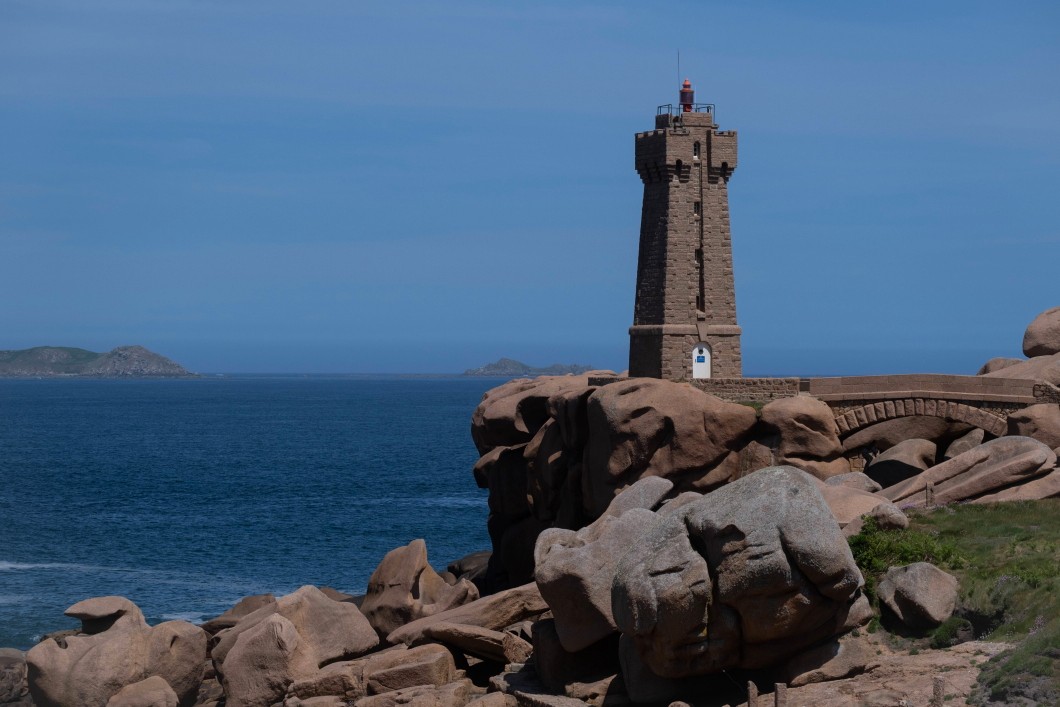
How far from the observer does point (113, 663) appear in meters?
38.0

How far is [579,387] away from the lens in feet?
178

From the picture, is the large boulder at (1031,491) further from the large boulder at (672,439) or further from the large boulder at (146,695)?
the large boulder at (146,695)

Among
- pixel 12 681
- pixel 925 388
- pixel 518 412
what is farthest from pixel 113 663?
pixel 925 388

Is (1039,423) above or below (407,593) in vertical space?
above

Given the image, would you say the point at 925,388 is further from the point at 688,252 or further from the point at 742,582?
the point at 742,582

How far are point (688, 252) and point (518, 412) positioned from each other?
9880 mm

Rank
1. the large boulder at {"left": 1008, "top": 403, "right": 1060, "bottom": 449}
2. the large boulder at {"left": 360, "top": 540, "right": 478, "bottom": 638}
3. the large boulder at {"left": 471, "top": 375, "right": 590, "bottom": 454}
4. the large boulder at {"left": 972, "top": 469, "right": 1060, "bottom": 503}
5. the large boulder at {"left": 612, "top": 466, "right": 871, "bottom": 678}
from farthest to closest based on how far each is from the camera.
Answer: the large boulder at {"left": 471, "top": 375, "right": 590, "bottom": 454}, the large boulder at {"left": 360, "top": 540, "right": 478, "bottom": 638}, the large boulder at {"left": 1008, "top": 403, "right": 1060, "bottom": 449}, the large boulder at {"left": 972, "top": 469, "right": 1060, "bottom": 503}, the large boulder at {"left": 612, "top": 466, "right": 871, "bottom": 678}

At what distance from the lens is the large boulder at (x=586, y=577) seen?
1240 inches

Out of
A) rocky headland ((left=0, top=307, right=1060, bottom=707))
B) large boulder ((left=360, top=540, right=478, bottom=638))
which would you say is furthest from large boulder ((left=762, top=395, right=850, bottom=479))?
large boulder ((left=360, top=540, right=478, bottom=638))

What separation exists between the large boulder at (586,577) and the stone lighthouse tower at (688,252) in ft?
75.6

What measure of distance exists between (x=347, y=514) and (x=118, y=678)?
152 feet

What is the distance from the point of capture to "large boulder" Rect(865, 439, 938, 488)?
45000 mm

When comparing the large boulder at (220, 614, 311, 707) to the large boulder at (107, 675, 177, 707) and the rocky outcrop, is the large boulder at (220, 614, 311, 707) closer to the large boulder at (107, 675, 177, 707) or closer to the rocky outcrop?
the large boulder at (107, 675, 177, 707)

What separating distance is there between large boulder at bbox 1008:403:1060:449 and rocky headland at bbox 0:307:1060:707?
69 millimetres
